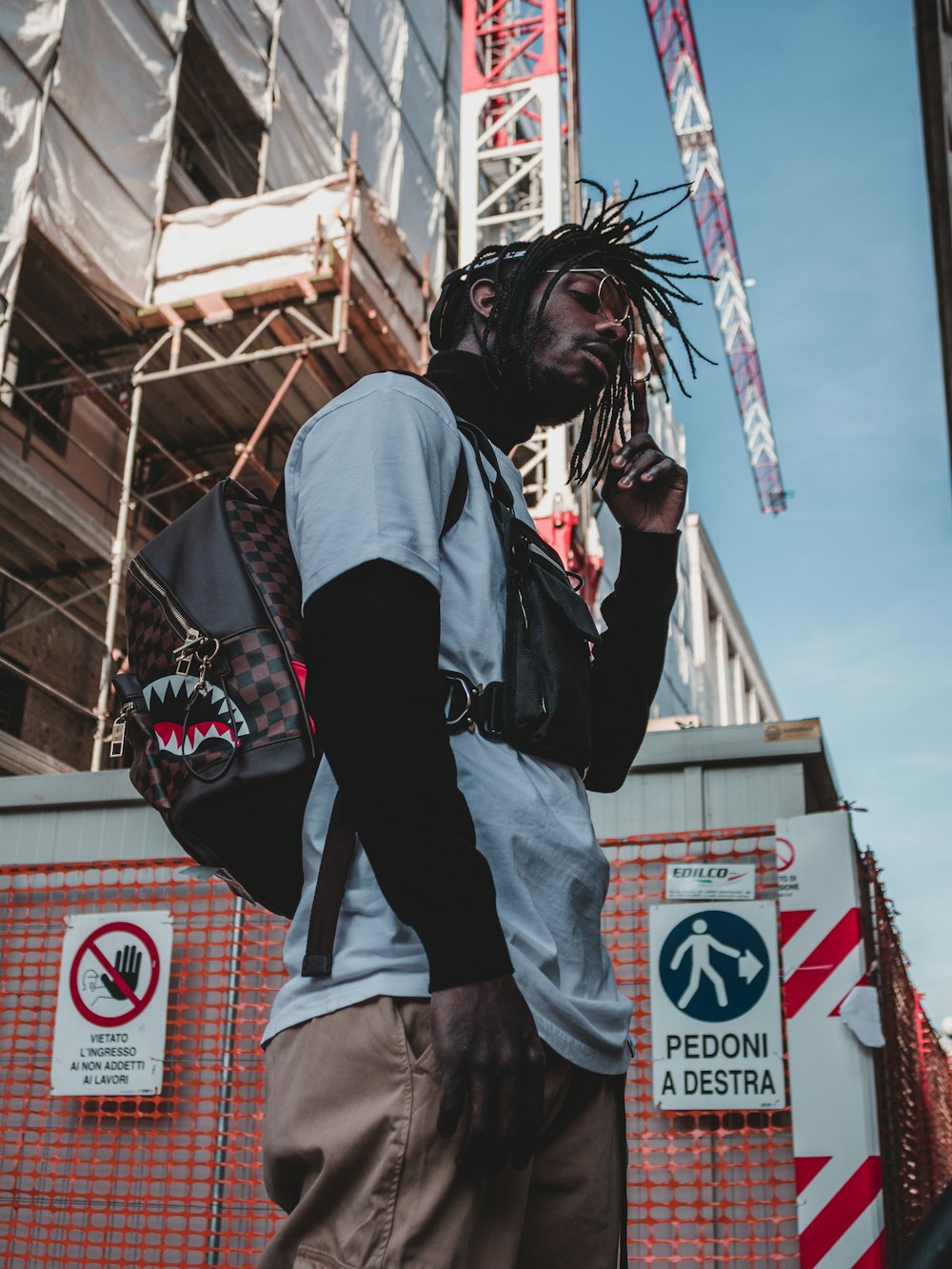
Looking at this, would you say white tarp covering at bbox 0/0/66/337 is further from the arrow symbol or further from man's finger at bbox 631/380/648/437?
man's finger at bbox 631/380/648/437

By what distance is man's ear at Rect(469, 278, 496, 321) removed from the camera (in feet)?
7.05

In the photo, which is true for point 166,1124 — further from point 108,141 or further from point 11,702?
point 108,141

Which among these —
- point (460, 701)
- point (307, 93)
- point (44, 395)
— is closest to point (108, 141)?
point (44, 395)

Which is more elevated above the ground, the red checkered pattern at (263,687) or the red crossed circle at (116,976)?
the red crossed circle at (116,976)

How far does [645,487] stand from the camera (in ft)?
7.11

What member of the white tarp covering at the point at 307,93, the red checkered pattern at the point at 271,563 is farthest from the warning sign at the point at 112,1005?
the white tarp covering at the point at 307,93

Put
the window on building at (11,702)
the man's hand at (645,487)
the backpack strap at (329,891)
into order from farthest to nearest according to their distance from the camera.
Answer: the window on building at (11,702) → the man's hand at (645,487) → the backpack strap at (329,891)

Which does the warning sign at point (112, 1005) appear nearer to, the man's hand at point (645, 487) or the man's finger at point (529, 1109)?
the man's hand at point (645, 487)

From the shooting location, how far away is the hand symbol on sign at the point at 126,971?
5805mm

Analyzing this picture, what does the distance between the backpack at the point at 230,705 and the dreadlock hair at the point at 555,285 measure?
0.33 metres

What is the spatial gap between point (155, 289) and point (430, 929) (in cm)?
1523

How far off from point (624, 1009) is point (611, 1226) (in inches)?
10.2

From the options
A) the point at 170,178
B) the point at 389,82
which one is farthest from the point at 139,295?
the point at 389,82

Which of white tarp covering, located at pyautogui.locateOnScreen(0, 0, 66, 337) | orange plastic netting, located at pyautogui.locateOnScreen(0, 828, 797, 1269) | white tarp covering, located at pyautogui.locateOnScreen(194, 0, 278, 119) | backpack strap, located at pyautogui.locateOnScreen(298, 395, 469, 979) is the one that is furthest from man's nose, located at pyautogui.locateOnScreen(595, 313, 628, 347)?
white tarp covering, located at pyautogui.locateOnScreen(194, 0, 278, 119)
